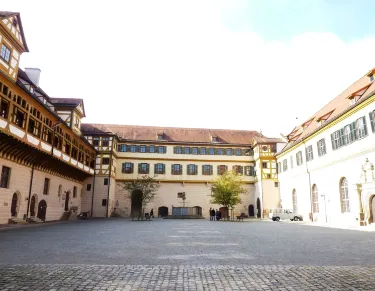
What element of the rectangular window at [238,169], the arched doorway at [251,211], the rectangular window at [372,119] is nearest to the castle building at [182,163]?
the arched doorway at [251,211]

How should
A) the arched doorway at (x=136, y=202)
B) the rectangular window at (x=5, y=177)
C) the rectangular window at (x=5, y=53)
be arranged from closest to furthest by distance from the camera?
the rectangular window at (x=5, y=53) < the rectangular window at (x=5, y=177) < the arched doorway at (x=136, y=202)

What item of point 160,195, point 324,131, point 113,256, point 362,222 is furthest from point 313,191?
point 113,256

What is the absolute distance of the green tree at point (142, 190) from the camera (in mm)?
38688

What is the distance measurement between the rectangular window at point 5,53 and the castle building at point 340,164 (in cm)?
2589

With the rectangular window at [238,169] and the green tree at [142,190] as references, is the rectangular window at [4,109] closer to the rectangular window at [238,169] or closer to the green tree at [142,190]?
the green tree at [142,190]

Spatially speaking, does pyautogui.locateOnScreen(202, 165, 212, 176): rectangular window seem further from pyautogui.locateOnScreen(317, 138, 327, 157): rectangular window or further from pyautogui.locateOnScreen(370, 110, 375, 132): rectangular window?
pyautogui.locateOnScreen(370, 110, 375, 132): rectangular window

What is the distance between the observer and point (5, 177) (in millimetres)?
21172

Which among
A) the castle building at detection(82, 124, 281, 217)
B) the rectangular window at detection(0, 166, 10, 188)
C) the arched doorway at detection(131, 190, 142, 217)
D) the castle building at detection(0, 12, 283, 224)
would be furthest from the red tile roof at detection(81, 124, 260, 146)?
the rectangular window at detection(0, 166, 10, 188)

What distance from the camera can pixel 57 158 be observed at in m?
27.0

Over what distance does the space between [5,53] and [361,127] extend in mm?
26810

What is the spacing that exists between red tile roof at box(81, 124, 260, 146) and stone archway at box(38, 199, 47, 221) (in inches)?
747

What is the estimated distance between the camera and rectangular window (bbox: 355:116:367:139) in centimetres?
2259

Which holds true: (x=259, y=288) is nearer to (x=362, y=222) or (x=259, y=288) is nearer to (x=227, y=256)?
(x=227, y=256)

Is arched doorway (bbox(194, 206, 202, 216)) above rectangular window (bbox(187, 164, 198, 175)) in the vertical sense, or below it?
below
